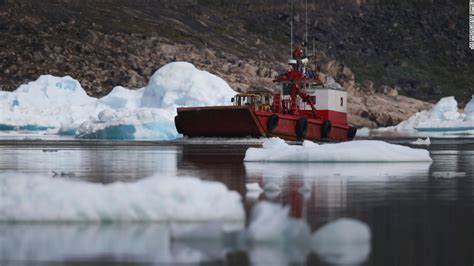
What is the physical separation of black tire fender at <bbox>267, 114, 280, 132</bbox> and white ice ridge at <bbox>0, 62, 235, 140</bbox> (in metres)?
6.68

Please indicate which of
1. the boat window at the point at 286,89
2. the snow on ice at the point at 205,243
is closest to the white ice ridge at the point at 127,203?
the snow on ice at the point at 205,243

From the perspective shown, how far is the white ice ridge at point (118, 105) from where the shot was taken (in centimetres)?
5088

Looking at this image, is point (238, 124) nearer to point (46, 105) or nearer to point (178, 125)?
point (178, 125)

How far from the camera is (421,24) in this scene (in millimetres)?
185750

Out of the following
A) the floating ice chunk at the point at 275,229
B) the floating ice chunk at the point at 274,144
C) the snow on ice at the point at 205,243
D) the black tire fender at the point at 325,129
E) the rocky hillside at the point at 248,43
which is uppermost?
the rocky hillside at the point at 248,43

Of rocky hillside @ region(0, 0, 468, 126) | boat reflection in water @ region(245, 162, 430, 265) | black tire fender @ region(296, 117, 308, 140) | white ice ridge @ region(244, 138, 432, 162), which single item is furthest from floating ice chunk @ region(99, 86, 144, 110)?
boat reflection in water @ region(245, 162, 430, 265)

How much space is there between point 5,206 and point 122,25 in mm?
115998

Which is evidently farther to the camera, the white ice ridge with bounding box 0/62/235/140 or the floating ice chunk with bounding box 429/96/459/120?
the floating ice chunk with bounding box 429/96/459/120

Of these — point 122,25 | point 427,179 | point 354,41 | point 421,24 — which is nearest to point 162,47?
point 122,25

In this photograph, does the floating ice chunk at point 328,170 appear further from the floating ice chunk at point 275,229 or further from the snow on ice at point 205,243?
the floating ice chunk at point 275,229

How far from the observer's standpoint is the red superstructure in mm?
46281

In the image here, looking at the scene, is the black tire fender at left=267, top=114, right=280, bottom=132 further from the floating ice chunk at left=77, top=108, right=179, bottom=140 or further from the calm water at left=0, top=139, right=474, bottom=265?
the calm water at left=0, top=139, right=474, bottom=265

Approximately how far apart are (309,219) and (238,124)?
3461 cm

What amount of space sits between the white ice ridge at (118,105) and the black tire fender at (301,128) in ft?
24.2
